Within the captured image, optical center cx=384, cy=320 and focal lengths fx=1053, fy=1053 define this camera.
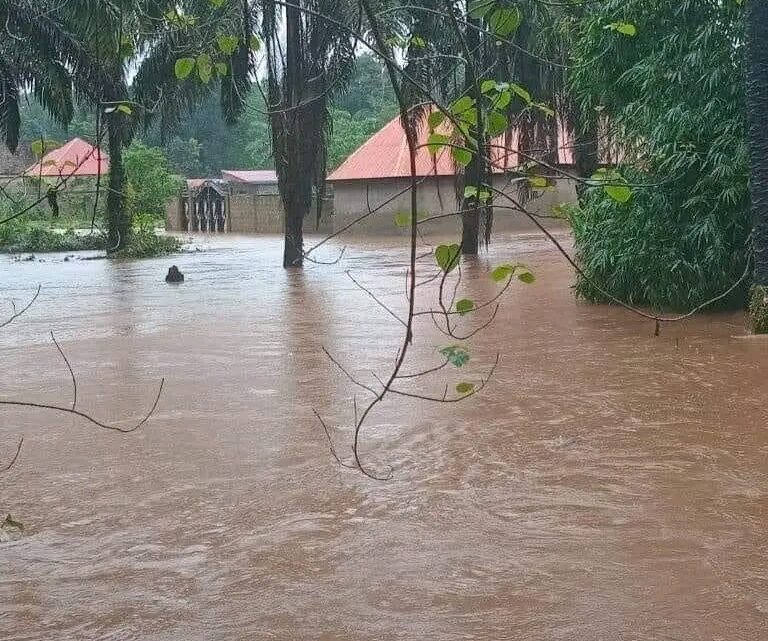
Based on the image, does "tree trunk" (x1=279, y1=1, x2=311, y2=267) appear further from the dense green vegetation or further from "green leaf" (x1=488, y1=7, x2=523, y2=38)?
the dense green vegetation

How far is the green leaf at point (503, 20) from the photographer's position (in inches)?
98.0

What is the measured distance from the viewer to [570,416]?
21.5 ft

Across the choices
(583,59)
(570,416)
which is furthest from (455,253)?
(583,59)

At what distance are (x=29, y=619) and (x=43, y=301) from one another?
11688 millimetres

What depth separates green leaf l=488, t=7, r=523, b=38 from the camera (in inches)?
98.0

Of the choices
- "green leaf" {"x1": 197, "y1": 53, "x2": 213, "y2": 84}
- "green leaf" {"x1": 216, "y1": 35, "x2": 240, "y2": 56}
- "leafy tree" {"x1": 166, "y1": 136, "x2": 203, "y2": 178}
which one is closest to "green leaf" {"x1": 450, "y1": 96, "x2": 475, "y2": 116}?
"green leaf" {"x1": 216, "y1": 35, "x2": 240, "y2": 56}

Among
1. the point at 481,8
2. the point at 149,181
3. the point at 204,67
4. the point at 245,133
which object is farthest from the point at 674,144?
the point at 245,133

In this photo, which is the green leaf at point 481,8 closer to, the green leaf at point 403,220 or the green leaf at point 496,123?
the green leaf at point 496,123

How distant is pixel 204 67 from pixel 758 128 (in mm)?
7268

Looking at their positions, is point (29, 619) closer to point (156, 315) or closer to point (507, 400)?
point (507, 400)

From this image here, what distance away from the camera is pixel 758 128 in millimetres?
9281

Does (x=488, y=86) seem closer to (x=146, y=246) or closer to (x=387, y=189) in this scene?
(x=146, y=246)

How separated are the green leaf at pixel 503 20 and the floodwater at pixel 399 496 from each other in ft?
6.45

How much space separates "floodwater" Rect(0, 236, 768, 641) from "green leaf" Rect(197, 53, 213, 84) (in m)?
1.82
